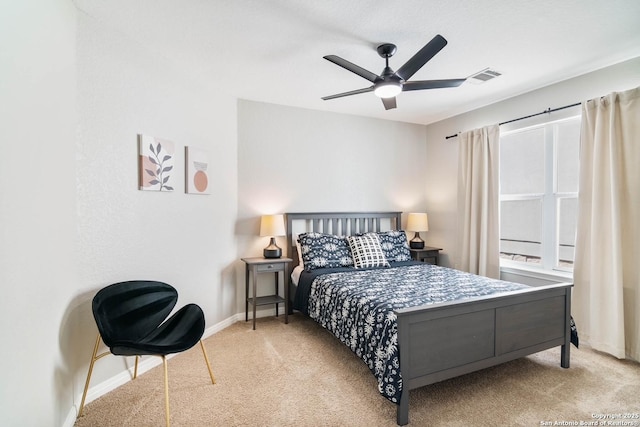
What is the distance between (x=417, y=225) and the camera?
174 inches

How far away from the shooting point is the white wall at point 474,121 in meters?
2.80

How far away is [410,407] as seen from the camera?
201 cm

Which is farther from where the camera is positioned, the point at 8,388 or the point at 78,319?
the point at 78,319

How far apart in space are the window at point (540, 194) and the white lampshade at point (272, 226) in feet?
9.11

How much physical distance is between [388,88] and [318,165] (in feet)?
6.21

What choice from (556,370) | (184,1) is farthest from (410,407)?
(184,1)

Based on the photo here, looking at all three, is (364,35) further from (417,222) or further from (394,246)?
(417,222)

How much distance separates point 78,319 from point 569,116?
459cm

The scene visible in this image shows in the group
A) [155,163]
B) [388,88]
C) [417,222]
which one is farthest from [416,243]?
[155,163]

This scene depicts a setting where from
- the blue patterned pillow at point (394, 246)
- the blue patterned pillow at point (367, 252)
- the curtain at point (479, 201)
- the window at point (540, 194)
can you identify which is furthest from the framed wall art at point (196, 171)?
the window at point (540, 194)

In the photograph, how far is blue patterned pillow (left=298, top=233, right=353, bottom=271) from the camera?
3.51 m

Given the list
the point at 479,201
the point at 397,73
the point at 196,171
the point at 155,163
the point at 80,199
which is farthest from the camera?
the point at 479,201

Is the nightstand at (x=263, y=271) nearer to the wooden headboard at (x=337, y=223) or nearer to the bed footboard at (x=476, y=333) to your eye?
the wooden headboard at (x=337, y=223)

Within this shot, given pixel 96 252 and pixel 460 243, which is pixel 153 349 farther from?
pixel 460 243
